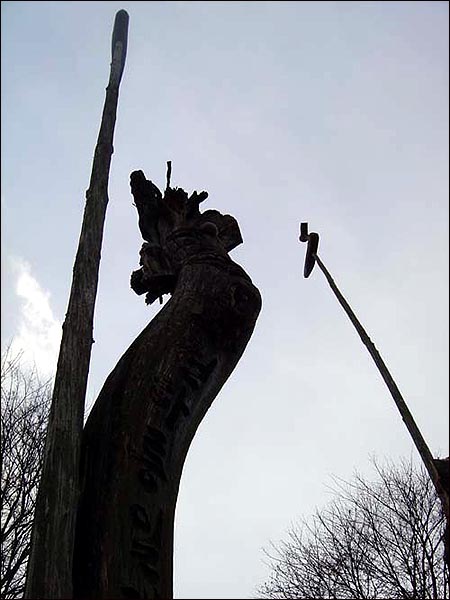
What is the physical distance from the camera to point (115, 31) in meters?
5.86

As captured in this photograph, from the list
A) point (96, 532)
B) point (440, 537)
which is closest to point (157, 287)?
point (96, 532)

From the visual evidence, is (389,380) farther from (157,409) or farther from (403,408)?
(157,409)

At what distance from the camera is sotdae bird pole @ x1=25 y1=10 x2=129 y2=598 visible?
276 cm

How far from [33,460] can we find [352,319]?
7.69 metres

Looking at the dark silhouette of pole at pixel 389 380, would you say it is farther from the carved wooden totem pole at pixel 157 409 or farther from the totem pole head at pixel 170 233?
the totem pole head at pixel 170 233

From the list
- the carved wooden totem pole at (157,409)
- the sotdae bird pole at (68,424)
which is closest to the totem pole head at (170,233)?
the carved wooden totem pole at (157,409)

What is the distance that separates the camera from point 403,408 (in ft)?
13.6

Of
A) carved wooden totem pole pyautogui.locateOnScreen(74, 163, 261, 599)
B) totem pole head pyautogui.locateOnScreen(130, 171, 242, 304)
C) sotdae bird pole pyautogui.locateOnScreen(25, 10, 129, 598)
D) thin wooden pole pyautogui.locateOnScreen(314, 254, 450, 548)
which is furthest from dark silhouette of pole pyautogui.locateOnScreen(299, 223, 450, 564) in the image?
sotdae bird pole pyautogui.locateOnScreen(25, 10, 129, 598)

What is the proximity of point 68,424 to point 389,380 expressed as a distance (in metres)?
2.33

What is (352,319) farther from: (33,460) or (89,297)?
(33,460)

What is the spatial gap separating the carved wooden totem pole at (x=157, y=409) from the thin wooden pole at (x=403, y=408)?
1.10 m

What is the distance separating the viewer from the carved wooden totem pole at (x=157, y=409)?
3045mm

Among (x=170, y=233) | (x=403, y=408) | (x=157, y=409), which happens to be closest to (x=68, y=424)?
(x=157, y=409)

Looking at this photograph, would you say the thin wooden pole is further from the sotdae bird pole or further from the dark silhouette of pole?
the sotdae bird pole
